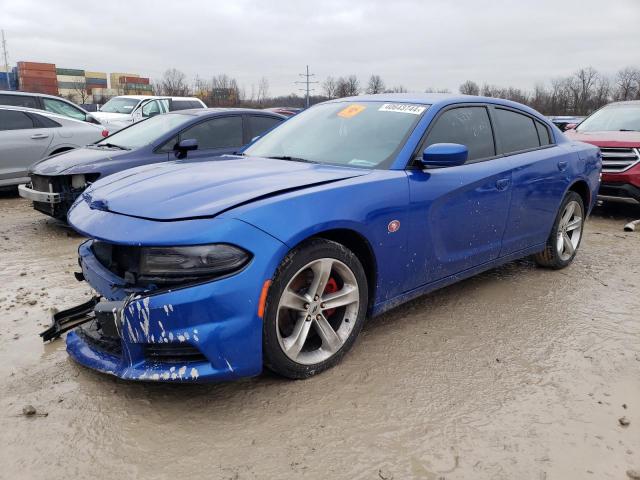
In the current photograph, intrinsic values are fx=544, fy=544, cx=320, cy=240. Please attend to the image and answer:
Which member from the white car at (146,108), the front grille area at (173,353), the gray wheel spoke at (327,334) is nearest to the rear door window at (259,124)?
the gray wheel spoke at (327,334)

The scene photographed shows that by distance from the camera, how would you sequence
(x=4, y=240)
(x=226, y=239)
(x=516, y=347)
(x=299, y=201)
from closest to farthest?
(x=226, y=239) → (x=299, y=201) → (x=516, y=347) → (x=4, y=240)

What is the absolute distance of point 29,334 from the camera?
11.2 ft

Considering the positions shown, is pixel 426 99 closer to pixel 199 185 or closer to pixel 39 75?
pixel 199 185

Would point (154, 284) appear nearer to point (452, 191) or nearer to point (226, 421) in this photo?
point (226, 421)

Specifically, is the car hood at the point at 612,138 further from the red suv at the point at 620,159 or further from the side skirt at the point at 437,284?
the side skirt at the point at 437,284

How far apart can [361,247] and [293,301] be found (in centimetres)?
56

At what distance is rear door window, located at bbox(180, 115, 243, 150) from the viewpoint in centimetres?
659

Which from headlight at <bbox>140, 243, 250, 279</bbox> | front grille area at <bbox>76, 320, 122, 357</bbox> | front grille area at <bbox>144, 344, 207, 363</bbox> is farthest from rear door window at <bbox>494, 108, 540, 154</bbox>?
front grille area at <bbox>76, 320, 122, 357</bbox>

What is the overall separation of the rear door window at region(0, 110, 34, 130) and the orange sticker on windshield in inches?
253

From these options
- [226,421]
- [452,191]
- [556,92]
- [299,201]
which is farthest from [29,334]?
[556,92]

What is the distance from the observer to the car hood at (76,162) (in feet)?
19.5

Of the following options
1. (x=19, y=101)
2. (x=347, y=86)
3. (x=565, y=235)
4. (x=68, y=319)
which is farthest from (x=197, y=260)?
(x=347, y=86)

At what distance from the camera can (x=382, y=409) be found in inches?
104

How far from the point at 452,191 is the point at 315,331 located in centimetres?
131
